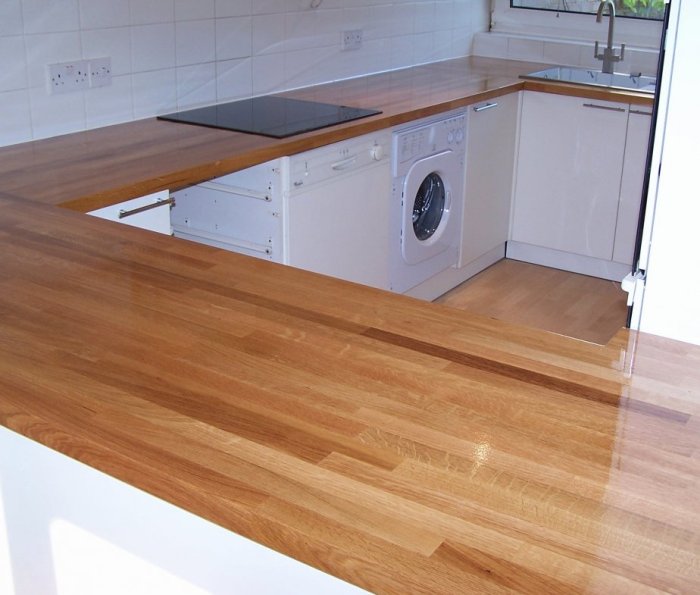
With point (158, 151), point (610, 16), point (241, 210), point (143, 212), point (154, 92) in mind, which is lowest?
point (241, 210)

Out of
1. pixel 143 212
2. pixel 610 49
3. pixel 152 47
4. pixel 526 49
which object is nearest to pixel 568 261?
pixel 610 49

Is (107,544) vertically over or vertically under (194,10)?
under

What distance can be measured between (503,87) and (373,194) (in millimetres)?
1077

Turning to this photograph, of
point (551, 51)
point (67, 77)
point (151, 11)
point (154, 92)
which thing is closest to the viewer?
point (67, 77)

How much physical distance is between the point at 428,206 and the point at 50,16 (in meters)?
1.75

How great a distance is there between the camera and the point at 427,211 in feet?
12.8

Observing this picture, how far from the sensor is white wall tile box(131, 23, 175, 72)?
299 cm

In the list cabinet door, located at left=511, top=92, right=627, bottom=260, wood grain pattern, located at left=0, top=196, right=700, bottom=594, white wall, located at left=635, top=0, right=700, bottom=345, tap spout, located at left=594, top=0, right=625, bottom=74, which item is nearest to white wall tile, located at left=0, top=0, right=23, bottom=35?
wood grain pattern, located at left=0, top=196, right=700, bottom=594

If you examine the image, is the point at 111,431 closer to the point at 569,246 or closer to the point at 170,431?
the point at 170,431

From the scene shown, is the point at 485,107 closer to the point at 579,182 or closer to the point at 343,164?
the point at 579,182

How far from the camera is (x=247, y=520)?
1.02 meters

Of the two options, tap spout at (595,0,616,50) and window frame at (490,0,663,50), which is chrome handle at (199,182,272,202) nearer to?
tap spout at (595,0,616,50)

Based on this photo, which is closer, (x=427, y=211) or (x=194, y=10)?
(x=194, y=10)

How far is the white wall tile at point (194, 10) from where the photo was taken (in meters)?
3.11
